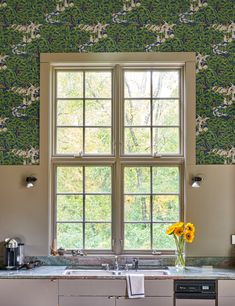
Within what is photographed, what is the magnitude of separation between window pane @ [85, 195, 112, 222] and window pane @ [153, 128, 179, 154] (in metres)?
0.79

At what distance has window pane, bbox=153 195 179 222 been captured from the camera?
16.8ft

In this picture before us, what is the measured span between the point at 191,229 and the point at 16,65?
259 centimetres

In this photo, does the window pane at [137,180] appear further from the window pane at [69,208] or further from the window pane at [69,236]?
the window pane at [69,236]

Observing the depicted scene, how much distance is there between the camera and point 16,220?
5.02 meters

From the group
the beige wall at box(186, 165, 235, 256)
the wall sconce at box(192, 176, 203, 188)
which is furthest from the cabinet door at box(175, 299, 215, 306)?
the wall sconce at box(192, 176, 203, 188)

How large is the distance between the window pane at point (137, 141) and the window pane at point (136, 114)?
0.29ft

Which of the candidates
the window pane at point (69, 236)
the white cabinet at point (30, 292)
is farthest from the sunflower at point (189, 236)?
the white cabinet at point (30, 292)

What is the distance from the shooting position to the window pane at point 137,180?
515 cm

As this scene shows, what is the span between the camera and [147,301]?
4449 millimetres

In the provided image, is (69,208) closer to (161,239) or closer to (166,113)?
(161,239)

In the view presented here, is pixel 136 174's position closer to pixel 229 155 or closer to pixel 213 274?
pixel 229 155

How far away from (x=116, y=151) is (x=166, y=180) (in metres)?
0.64

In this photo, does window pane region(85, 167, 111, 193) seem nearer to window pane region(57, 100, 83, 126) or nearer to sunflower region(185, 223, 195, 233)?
window pane region(57, 100, 83, 126)

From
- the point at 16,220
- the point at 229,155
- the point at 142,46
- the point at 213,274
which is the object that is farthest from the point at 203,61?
the point at 16,220
